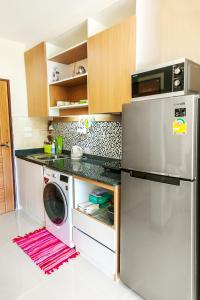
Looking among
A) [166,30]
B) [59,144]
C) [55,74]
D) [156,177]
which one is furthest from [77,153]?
[166,30]

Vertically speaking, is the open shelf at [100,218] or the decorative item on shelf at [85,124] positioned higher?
the decorative item on shelf at [85,124]

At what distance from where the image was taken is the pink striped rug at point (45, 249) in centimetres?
205

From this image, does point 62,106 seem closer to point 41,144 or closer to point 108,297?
point 41,144

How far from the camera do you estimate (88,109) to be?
7.37ft

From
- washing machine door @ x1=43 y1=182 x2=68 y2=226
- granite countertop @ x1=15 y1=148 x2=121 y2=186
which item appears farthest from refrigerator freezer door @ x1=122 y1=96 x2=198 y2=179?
washing machine door @ x1=43 y1=182 x2=68 y2=226

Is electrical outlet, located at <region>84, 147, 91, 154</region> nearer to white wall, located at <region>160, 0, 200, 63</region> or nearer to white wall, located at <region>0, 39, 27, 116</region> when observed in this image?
white wall, located at <region>0, 39, 27, 116</region>

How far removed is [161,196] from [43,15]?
217 centimetres

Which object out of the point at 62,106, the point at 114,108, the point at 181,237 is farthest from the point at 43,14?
the point at 181,237

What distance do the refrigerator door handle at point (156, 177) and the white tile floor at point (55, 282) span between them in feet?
3.27

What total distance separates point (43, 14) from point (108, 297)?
2.73 m

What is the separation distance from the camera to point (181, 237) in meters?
1.29

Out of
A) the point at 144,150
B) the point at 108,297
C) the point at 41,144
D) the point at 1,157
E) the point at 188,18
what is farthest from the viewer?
the point at 41,144

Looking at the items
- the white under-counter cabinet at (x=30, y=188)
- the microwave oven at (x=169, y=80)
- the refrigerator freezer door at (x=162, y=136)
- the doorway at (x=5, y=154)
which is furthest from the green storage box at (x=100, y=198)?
the doorway at (x=5, y=154)

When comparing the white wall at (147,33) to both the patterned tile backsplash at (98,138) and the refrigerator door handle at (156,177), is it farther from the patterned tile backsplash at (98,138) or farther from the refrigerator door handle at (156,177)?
the refrigerator door handle at (156,177)
